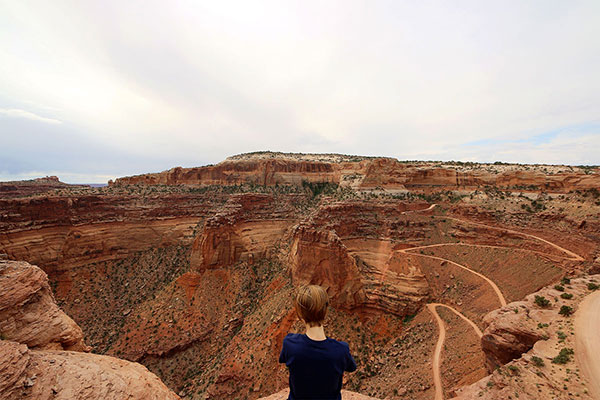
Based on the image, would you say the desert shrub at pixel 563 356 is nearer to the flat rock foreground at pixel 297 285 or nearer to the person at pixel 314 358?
the flat rock foreground at pixel 297 285

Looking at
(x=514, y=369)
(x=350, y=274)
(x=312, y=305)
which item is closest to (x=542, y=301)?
(x=514, y=369)

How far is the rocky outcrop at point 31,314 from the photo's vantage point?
8320 millimetres

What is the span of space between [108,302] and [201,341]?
14.1 meters

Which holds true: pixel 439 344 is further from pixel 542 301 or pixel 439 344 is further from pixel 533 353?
pixel 533 353

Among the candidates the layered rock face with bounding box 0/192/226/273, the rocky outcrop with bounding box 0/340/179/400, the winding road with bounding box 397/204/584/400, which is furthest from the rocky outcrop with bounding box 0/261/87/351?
the layered rock face with bounding box 0/192/226/273

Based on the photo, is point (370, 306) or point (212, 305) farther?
point (212, 305)

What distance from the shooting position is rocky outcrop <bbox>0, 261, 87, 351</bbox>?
8.32 meters

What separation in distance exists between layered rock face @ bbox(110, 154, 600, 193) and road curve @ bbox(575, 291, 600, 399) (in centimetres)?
2993

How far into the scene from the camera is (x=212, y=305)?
94.0ft

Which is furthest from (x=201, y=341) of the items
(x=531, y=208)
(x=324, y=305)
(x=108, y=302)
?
(x=531, y=208)

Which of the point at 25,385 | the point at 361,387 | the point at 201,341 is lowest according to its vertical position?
the point at 201,341

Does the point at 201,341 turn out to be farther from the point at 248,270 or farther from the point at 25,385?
the point at 25,385

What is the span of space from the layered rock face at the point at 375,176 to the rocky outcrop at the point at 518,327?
31190 mm

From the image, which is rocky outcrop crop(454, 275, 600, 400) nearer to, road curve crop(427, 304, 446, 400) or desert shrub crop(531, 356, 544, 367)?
desert shrub crop(531, 356, 544, 367)
